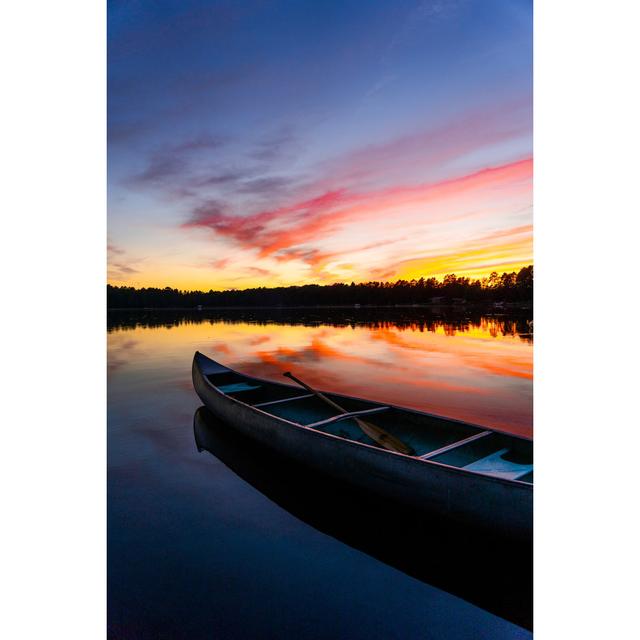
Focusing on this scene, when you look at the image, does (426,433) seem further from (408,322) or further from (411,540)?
(408,322)

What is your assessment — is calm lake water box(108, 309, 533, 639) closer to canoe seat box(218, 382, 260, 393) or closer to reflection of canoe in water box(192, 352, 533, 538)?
reflection of canoe in water box(192, 352, 533, 538)

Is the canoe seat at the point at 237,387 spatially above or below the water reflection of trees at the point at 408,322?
below

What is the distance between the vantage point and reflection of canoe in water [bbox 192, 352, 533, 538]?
1.97 metres

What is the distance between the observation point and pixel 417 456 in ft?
8.15

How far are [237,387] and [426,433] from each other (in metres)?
2.51

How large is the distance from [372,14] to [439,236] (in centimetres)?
213

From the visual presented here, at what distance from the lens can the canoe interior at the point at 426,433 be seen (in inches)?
98.7

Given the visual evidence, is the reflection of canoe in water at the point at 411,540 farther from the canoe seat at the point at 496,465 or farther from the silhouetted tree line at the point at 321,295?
the silhouetted tree line at the point at 321,295
